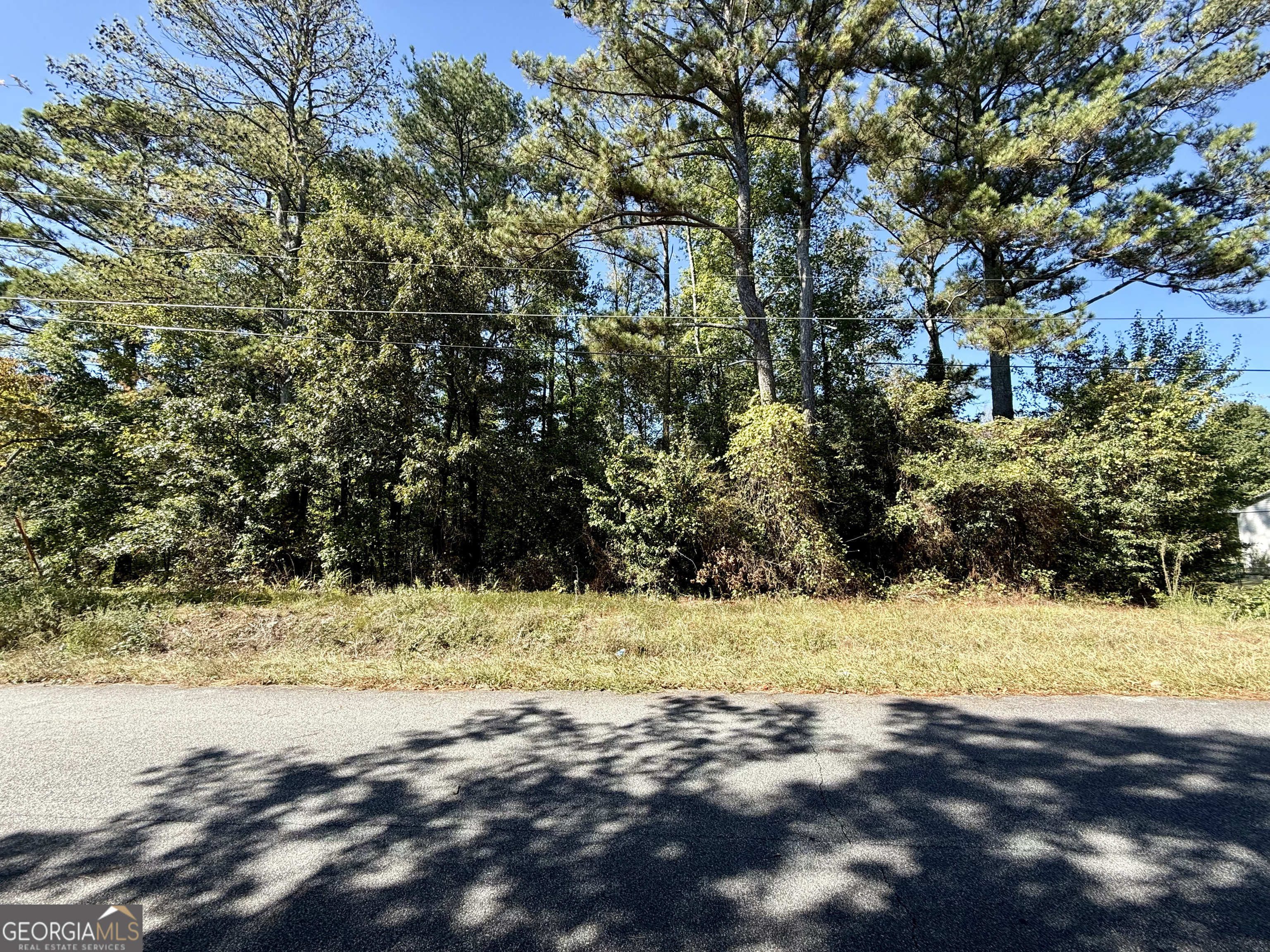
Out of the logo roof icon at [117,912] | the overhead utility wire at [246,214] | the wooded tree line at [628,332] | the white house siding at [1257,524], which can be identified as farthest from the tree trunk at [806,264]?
the white house siding at [1257,524]

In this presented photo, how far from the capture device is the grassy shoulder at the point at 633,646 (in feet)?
15.5

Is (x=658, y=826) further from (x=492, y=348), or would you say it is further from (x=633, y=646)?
(x=492, y=348)

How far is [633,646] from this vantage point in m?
5.93

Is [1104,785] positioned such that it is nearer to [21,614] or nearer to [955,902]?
[955,902]

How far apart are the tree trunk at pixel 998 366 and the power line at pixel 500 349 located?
0.48 metres

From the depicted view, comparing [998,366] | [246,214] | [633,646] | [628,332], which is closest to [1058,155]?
[998,366]

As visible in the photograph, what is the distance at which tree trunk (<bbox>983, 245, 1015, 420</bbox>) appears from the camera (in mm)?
12531

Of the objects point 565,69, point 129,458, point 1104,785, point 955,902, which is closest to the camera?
point 955,902

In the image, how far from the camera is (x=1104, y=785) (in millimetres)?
2938

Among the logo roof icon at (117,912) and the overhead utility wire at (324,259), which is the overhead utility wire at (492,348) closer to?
the overhead utility wire at (324,259)

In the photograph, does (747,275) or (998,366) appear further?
(998,366)

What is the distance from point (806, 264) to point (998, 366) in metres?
6.27

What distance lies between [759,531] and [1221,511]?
30.5 feet

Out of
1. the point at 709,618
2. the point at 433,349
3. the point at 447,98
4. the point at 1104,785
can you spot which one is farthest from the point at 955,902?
the point at 447,98
